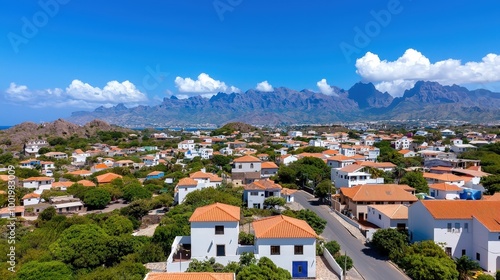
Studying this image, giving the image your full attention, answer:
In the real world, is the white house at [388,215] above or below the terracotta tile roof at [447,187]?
below

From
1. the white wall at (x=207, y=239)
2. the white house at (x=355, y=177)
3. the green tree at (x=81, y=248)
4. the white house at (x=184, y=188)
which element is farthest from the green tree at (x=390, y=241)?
the white house at (x=184, y=188)

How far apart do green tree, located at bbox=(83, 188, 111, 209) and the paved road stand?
2599cm

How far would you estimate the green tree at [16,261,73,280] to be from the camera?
1830 cm

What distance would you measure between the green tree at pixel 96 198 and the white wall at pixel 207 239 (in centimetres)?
2506

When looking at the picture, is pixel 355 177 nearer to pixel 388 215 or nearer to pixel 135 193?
pixel 388 215

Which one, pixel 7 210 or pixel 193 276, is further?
pixel 7 210

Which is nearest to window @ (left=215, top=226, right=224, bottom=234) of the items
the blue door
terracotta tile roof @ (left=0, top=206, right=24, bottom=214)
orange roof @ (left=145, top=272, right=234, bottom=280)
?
the blue door

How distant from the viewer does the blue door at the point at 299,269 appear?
793 inches

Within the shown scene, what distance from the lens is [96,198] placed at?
41688 millimetres

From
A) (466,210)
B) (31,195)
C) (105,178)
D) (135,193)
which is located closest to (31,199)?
(31,195)

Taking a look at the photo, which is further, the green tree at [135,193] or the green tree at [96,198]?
the green tree at [135,193]

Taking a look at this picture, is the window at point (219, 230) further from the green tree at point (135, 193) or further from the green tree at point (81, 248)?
the green tree at point (135, 193)

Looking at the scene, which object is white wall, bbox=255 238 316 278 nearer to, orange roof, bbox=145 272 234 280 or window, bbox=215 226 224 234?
window, bbox=215 226 224 234

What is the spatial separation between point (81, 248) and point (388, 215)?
23750 millimetres
